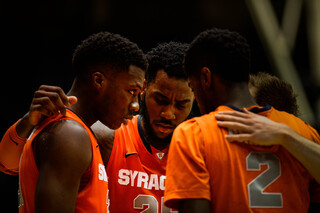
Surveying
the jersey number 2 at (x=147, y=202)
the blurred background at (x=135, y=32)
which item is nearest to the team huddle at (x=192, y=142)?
the jersey number 2 at (x=147, y=202)

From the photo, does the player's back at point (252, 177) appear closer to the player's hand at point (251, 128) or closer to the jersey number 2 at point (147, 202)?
the player's hand at point (251, 128)

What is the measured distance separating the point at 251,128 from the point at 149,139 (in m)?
1.32

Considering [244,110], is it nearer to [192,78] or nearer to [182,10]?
[192,78]

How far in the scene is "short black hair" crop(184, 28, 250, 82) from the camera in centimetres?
157

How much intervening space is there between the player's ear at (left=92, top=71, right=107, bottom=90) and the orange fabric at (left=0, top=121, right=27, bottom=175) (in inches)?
20.1

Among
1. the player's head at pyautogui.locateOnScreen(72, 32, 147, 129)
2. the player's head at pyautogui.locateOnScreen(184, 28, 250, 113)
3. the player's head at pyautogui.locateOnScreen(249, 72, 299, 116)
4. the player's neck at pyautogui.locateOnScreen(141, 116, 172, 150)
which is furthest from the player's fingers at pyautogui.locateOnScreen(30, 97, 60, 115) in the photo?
the player's head at pyautogui.locateOnScreen(249, 72, 299, 116)

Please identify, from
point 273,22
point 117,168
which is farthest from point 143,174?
point 273,22

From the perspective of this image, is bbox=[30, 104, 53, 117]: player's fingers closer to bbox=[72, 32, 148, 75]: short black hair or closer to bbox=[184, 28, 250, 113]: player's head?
bbox=[72, 32, 148, 75]: short black hair

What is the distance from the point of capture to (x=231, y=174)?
4.41 feet

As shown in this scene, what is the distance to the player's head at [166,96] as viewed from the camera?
2.48m

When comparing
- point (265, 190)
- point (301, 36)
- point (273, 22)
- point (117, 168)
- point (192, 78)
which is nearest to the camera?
point (265, 190)

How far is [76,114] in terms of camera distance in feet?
5.70

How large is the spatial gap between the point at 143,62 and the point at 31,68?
407 cm

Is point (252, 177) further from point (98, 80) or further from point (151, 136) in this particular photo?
point (151, 136)
